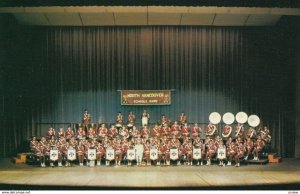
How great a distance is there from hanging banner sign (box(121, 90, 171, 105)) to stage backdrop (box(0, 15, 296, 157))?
219 millimetres

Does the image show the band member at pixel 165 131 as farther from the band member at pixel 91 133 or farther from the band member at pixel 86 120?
the band member at pixel 86 120

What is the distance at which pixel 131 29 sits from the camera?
15695 millimetres

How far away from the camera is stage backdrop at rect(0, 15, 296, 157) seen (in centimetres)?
1522

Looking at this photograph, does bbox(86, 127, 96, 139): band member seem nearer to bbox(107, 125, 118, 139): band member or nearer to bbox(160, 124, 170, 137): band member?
bbox(107, 125, 118, 139): band member

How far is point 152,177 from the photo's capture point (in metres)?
10.5

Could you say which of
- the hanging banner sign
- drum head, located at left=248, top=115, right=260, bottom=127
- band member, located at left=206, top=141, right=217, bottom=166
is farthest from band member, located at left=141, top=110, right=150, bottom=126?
drum head, located at left=248, top=115, right=260, bottom=127

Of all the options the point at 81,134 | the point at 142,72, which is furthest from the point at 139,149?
the point at 142,72

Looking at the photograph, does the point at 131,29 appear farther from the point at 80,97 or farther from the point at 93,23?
the point at 80,97

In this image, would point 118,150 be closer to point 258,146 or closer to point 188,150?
point 188,150

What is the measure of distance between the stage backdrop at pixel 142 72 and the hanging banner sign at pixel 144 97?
22 centimetres

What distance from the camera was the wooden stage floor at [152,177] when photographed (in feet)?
30.5

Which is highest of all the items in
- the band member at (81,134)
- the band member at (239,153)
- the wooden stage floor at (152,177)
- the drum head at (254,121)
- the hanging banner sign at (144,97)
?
the hanging banner sign at (144,97)

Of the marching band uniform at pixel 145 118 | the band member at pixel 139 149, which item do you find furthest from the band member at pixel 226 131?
the band member at pixel 139 149

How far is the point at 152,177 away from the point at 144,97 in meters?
5.31
